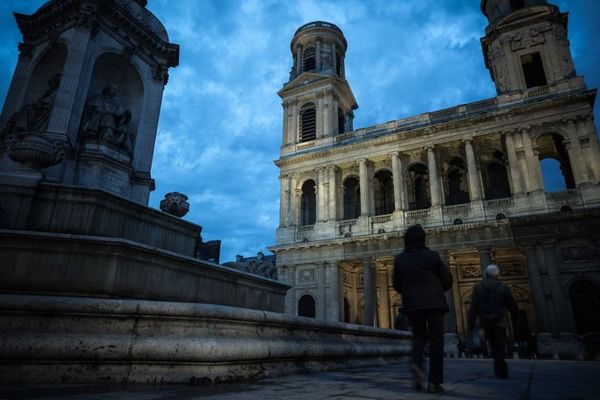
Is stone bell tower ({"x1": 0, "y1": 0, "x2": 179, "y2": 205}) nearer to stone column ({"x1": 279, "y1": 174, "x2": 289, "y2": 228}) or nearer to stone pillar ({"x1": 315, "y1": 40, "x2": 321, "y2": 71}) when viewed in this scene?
stone column ({"x1": 279, "y1": 174, "x2": 289, "y2": 228})

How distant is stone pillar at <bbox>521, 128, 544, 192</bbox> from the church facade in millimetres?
56

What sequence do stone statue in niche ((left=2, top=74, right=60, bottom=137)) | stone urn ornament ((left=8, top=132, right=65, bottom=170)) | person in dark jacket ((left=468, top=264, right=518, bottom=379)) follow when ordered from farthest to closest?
stone statue in niche ((left=2, top=74, right=60, bottom=137))
stone urn ornament ((left=8, top=132, right=65, bottom=170))
person in dark jacket ((left=468, top=264, right=518, bottom=379))

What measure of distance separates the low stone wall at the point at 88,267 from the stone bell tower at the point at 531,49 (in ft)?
80.1

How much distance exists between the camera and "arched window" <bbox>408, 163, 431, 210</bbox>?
83.1 ft

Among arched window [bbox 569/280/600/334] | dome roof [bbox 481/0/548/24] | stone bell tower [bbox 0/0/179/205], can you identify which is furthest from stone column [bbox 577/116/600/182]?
stone bell tower [bbox 0/0/179/205]

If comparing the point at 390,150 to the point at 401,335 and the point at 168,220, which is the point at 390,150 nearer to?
the point at 401,335

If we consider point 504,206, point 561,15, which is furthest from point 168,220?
point 561,15

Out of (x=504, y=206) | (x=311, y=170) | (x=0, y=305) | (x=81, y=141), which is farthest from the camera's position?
(x=311, y=170)

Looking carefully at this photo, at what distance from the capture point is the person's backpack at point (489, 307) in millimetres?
4652

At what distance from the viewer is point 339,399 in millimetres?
2482

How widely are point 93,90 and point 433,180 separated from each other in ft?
64.1

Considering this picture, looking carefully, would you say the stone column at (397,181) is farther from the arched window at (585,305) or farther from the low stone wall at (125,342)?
the low stone wall at (125,342)

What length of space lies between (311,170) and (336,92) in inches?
281

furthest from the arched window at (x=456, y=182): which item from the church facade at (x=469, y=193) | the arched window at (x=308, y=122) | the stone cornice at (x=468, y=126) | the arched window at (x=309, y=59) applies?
the arched window at (x=309, y=59)
